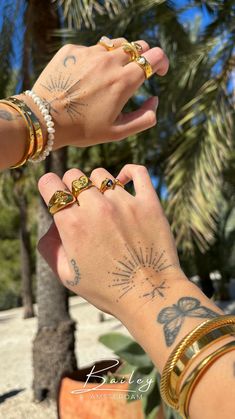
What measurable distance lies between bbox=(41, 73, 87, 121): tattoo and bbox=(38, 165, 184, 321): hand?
311 mm

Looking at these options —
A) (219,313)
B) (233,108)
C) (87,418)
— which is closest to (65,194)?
(219,313)

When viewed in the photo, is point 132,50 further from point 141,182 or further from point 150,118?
point 141,182

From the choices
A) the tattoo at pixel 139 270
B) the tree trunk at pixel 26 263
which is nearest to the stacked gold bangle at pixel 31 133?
the tattoo at pixel 139 270

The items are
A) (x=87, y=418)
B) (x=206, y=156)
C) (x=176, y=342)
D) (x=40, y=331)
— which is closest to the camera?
(x=176, y=342)

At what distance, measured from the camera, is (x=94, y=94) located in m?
1.07

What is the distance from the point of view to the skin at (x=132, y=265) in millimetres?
723

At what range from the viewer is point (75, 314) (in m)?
12.8

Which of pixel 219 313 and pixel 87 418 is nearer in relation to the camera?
pixel 219 313

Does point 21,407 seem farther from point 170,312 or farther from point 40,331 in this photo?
point 170,312

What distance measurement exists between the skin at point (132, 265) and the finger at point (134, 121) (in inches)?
10.7

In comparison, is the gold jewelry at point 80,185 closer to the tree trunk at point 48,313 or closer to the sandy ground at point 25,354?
the tree trunk at point 48,313

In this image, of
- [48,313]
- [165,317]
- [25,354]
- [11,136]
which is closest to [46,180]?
[11,136]

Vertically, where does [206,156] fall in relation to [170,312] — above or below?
above

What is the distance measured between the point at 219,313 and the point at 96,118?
0.51m
